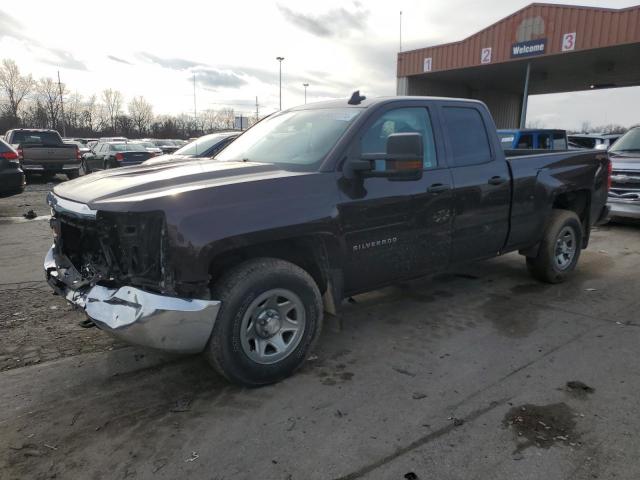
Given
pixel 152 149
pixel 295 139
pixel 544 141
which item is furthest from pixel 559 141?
pixel 152 149

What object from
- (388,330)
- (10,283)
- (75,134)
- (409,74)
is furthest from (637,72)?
(75,134)

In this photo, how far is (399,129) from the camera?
13.1 feet

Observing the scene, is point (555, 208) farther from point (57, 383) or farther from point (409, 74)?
point (409, 74)

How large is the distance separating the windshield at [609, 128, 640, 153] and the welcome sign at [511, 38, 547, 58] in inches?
485

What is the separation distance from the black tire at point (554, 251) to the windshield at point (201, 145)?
646 centimetres

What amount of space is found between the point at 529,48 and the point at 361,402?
21334mm

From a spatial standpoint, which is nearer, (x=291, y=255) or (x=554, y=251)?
(x=291, y=255)

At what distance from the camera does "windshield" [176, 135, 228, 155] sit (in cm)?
956

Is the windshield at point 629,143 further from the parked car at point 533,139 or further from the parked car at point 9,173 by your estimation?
the parked car at point 9,173

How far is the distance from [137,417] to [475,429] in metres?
1.99

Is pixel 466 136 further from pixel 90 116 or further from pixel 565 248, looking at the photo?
pixel 90 116

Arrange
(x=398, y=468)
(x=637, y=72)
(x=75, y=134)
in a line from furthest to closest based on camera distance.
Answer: (x=75, y=134), (x=637, y=72), (x=398, y=468)

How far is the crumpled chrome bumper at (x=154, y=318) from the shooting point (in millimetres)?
2758

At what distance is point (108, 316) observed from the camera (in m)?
2.87
